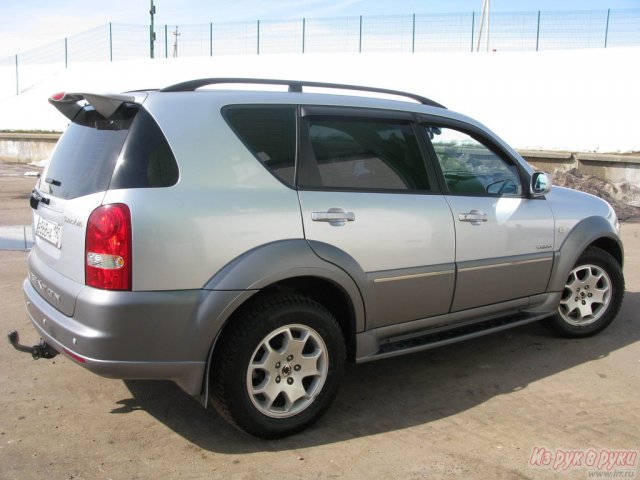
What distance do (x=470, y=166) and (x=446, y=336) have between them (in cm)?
119

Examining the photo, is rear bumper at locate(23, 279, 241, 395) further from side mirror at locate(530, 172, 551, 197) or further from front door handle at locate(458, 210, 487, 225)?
side mirror at locate(530, 172, 551, 197)

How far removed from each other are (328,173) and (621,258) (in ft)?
10.0

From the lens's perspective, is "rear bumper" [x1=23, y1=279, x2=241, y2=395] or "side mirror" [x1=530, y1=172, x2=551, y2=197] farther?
"side mirror" [x1=530, y1=172, x2=551, y2=197]

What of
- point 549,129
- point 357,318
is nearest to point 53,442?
point 357,318

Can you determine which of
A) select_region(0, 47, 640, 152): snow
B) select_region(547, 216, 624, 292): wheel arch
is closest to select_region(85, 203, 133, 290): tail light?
select_region(547, 216, 624, 292): wheel arch

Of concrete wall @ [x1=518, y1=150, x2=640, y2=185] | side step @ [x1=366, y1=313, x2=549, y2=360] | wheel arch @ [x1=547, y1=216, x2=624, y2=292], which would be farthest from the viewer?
concrete wall @ [x1=518, y1=150, x2=640, y2=185]

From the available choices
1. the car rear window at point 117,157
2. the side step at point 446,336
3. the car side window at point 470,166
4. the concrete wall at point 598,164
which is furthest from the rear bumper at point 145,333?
the concrete wall at point 598,164

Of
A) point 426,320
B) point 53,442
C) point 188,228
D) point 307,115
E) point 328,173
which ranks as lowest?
point 53,442

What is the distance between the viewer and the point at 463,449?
10.9ft

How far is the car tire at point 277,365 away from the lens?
10.4 ft

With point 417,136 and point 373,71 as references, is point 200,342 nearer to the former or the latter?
point 417,136

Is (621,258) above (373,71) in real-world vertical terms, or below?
below

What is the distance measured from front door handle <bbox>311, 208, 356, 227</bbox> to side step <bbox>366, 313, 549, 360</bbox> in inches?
32.4

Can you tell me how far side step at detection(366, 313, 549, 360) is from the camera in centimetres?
380
